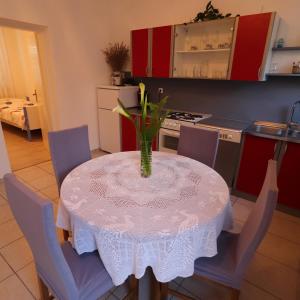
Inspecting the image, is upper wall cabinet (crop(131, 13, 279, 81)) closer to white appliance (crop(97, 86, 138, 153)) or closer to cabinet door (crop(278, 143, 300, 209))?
white appliance (crop(97, 86, 138, 153))

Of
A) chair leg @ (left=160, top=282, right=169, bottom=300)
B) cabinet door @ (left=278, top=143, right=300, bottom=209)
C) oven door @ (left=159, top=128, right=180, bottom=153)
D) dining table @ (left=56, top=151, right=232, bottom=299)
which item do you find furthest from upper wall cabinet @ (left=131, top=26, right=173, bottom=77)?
chair leg @ (left=160, top=282, right=169, bottom=300)

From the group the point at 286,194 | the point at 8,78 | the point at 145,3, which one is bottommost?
the point at 286,194

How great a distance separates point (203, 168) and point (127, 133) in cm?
203

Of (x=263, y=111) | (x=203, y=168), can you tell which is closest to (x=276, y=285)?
(x=203, y=168)

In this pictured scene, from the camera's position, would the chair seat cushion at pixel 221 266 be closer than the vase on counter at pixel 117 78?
Yes

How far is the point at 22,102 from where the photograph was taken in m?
5.23

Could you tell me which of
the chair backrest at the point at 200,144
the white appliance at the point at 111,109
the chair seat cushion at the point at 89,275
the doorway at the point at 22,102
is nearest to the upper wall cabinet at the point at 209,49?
the white appliance at the point at 111,109

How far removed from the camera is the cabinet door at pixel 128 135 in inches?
132

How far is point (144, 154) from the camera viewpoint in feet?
4.59

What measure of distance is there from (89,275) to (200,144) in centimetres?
142

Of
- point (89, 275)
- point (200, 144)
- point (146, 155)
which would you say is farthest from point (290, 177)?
point (89, 275)

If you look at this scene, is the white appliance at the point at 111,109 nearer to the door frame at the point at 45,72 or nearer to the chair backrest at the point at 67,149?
the door frame at the point at 45,72

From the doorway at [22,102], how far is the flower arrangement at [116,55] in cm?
113

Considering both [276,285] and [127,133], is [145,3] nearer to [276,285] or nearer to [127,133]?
[127,133]
